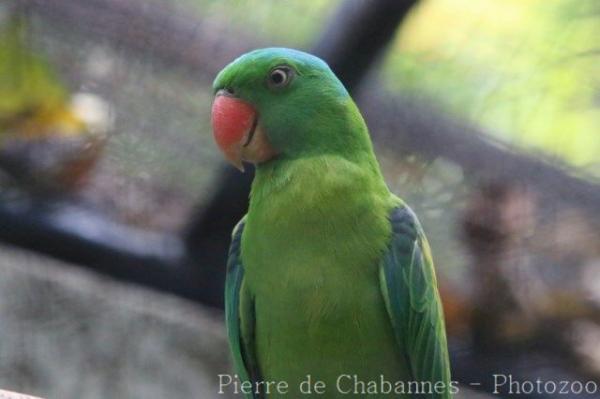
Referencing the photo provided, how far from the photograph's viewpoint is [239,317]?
62.2 inches

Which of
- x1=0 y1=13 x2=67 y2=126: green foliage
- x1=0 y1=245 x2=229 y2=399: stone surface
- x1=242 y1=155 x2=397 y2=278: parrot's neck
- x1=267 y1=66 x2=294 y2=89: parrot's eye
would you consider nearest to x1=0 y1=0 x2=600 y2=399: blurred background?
x1=0 y1=13 x2=67 y2=126: green foliage

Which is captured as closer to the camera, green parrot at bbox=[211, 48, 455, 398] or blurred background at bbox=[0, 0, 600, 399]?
green parrot at bbox=[211, 48, 455, 398]

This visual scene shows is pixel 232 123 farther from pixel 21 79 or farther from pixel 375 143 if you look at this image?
pixel 21 79

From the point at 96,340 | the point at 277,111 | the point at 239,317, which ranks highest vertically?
the point at 277,111

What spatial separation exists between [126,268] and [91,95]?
41 centimetres

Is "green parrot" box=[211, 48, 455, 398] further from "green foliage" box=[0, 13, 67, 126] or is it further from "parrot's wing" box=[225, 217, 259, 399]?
"green foliage" box=[0, 13, 67, 126]

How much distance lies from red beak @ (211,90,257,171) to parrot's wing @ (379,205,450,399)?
0.91ft

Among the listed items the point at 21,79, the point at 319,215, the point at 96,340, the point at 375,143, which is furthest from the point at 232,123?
the point at 96,340

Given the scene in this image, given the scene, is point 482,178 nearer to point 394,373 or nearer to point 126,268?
point 394,373

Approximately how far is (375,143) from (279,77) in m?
0.50

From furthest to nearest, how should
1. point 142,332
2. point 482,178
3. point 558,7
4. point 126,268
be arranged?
1. point 142,332
2. point 126,268
3. point 482,178
4. point 558,7

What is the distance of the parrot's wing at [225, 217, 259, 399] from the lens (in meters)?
1.57

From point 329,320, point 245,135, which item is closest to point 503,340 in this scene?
point 329,320

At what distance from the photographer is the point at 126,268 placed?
2.09 m
